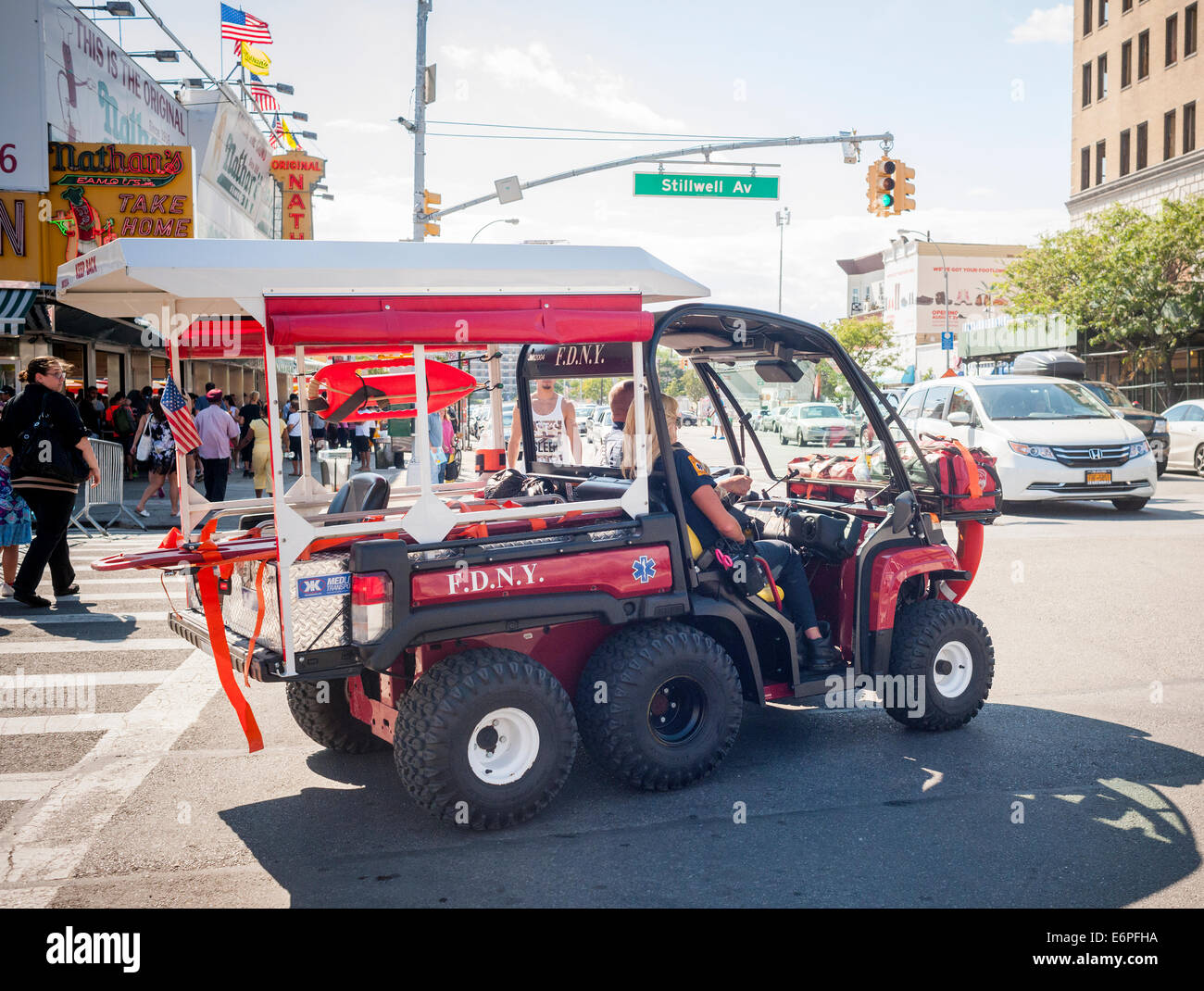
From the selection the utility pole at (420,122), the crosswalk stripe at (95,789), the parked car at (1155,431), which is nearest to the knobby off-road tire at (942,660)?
the crosswalk stripe at (95,789)

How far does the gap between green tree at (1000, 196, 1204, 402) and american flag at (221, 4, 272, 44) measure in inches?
974

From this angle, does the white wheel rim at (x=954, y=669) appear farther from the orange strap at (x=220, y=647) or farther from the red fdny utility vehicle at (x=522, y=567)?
the orange strap at (x=220, y=647)

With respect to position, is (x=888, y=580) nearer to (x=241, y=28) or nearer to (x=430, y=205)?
(x=430, y=205)

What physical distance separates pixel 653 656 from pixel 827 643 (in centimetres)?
117

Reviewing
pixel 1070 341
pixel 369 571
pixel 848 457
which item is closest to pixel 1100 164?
pixel 1070 341

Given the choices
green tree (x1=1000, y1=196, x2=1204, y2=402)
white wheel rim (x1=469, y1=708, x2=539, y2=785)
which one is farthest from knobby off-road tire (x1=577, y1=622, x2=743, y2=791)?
green tree (x1=1000, y1=196, x2=1204, y2=402)

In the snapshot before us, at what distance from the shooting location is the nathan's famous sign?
57.8 feet

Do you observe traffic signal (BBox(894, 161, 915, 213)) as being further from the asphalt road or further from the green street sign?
the asphalt road

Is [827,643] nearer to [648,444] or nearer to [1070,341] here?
[648,444]

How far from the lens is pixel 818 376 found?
5852 mm

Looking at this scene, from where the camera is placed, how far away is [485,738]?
4398 mm

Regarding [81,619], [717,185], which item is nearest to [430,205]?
[717,185]

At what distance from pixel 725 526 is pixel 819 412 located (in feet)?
3.09

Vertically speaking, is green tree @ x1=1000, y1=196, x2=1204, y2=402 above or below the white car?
above
